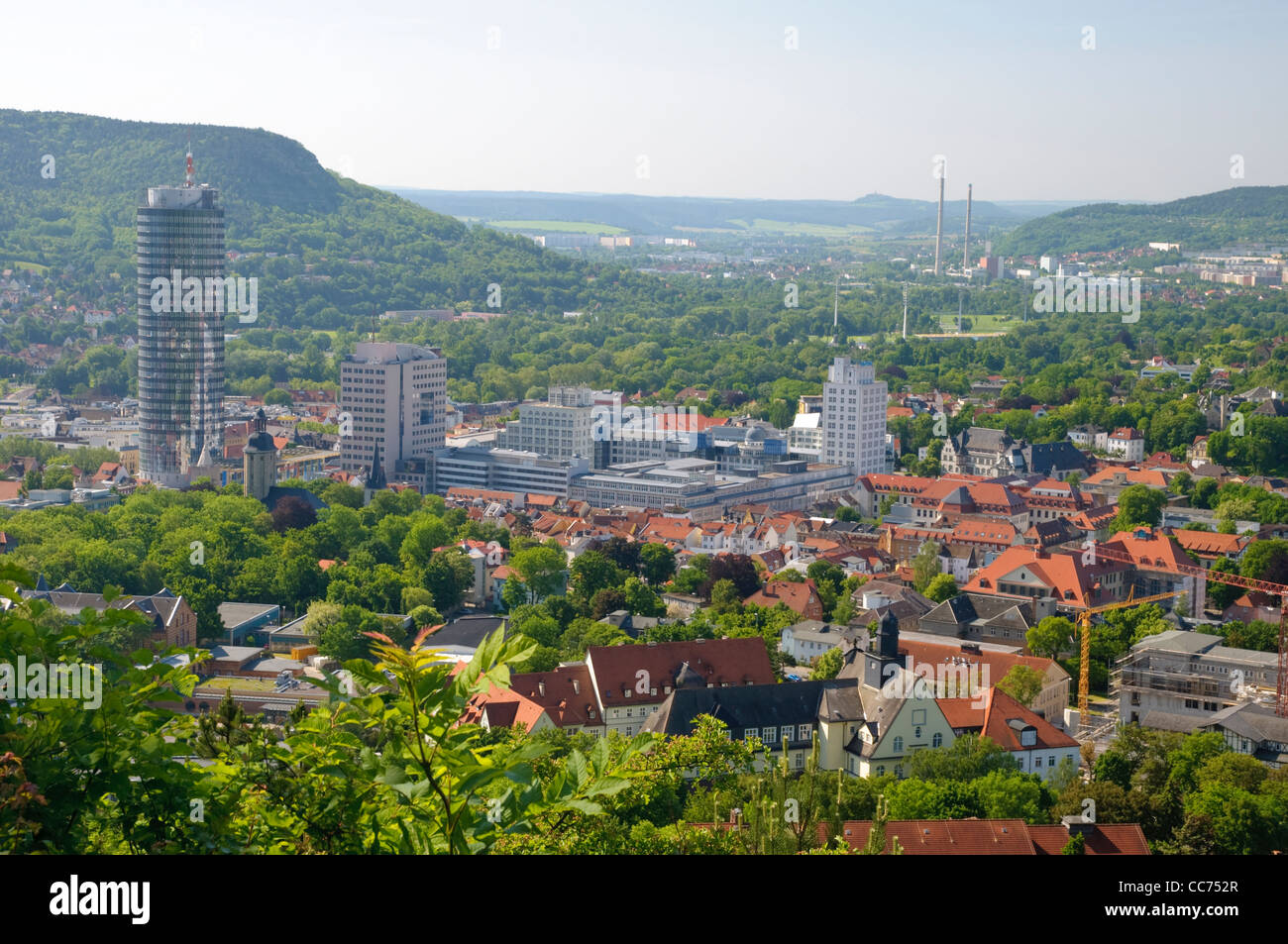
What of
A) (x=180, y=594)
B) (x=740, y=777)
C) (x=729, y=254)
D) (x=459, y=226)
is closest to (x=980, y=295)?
(x=459, y=226)

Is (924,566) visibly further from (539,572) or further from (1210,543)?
(539,572)

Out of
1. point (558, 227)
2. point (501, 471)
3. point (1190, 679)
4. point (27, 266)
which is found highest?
point (558, 227)

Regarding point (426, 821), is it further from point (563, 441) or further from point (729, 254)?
point (729, 254)

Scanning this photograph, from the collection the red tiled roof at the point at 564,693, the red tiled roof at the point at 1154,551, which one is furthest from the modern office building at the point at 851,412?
the red tiled roof at the point at 564,693

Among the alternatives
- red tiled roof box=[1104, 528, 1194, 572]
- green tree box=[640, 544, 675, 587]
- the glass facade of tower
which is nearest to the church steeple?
the glass facade of tower

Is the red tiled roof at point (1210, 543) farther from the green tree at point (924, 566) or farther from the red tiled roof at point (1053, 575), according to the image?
the green tree at point (924, 566)

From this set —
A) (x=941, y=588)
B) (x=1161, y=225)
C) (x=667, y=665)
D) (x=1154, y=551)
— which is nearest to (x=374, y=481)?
(x=941, y=588)
